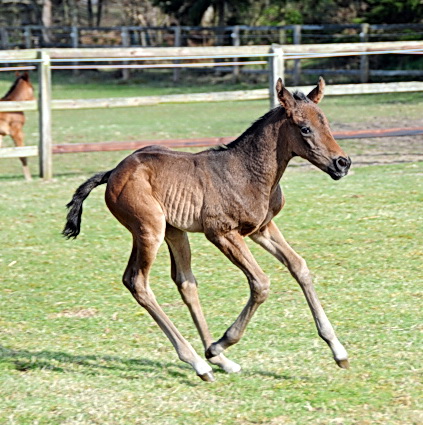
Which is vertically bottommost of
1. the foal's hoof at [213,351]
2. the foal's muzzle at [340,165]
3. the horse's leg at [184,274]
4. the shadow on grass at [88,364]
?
the shadow on grass at [88,364]

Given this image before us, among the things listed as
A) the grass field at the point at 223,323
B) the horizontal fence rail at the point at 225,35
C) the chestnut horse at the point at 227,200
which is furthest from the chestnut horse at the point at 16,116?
the horizontal fence rail at the point at 225,35

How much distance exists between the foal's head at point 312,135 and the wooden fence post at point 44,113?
782 centimetres

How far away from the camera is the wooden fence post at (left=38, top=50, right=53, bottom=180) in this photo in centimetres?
1243

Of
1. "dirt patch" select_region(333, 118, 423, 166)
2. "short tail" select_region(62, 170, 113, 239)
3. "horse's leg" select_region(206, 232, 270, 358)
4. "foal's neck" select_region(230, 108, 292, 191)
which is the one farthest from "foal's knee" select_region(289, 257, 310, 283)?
"dirt patch" select_region(333, 118, 423, 166)

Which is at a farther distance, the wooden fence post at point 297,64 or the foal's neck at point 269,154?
the wooden fence post at point 297,64

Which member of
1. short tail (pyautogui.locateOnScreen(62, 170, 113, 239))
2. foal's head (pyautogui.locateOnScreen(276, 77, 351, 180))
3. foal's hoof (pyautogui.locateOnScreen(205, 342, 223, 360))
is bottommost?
foal's hoof (pyautogui.locateOnScreen(205, 342, 223, 360))

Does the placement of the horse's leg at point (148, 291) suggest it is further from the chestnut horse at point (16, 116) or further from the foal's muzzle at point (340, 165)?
the chestnut horse at point (16, 116)

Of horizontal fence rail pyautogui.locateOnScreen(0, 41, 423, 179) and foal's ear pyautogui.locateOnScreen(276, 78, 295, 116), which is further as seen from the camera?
horizontal fence rail pyautogui.locateOnScreen(0, 41, 423, 179)

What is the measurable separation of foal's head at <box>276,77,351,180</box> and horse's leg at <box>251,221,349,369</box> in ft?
1.91

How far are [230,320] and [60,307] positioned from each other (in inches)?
55.3

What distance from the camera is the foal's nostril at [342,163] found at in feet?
16.6

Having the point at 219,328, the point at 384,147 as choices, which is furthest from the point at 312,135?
the point at 384,147

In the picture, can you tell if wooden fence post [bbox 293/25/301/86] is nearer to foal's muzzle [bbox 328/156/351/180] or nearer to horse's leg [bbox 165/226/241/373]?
horse's leg [bbox 165/226/241/373]

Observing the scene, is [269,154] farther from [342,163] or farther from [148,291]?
[148,291]
